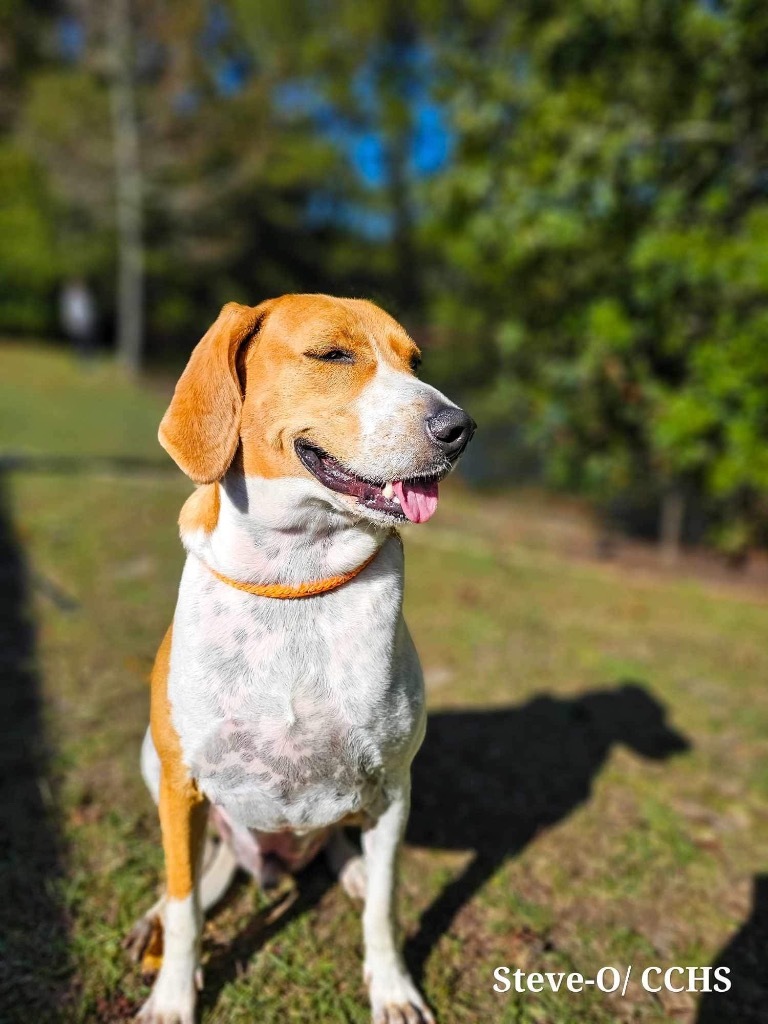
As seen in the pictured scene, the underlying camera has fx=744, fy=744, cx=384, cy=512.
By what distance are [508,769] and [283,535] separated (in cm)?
222

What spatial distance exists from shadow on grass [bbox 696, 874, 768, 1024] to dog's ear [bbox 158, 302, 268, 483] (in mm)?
2333

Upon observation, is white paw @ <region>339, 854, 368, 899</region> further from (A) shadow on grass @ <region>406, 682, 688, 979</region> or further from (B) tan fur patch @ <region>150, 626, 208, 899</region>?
(B) tan fur patch @ <region>150, 626, 208, 899</region>

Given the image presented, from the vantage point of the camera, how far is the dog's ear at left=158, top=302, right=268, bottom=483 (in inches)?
79.0

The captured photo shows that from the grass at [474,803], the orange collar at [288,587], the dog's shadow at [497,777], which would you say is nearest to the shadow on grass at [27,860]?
the grass at [474,803]

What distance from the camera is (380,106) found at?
28703 millimetres

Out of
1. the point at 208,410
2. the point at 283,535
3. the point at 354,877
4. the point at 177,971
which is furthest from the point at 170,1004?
the point at 208,410

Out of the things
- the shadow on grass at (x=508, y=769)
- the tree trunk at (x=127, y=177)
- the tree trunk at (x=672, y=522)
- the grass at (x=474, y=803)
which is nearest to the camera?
the grass at (x=474, y=803)

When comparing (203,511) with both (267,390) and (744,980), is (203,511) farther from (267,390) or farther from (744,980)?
(744,980)

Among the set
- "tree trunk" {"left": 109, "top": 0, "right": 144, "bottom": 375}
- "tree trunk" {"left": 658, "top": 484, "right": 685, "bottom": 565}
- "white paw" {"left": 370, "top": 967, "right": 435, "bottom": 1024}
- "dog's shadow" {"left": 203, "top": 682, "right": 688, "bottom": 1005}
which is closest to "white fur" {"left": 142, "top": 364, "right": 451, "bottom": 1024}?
"white paw" {"left": 370, "top": 967, "right": 435, "bottom": 1024}

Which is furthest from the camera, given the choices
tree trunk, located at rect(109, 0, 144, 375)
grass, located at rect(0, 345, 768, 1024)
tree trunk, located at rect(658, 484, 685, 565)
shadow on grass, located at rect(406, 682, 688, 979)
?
tree trunk, located at rect(109, 0, 144, 375)

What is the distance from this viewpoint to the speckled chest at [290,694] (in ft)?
6.53

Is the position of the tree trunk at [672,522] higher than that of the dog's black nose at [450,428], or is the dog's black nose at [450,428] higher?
the dog's black nose at [450,428]

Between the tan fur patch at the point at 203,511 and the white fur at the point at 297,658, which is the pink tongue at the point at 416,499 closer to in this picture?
the white fur at the point at 297,658

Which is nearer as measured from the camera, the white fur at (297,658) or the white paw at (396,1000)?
the white fur at (297,658)
